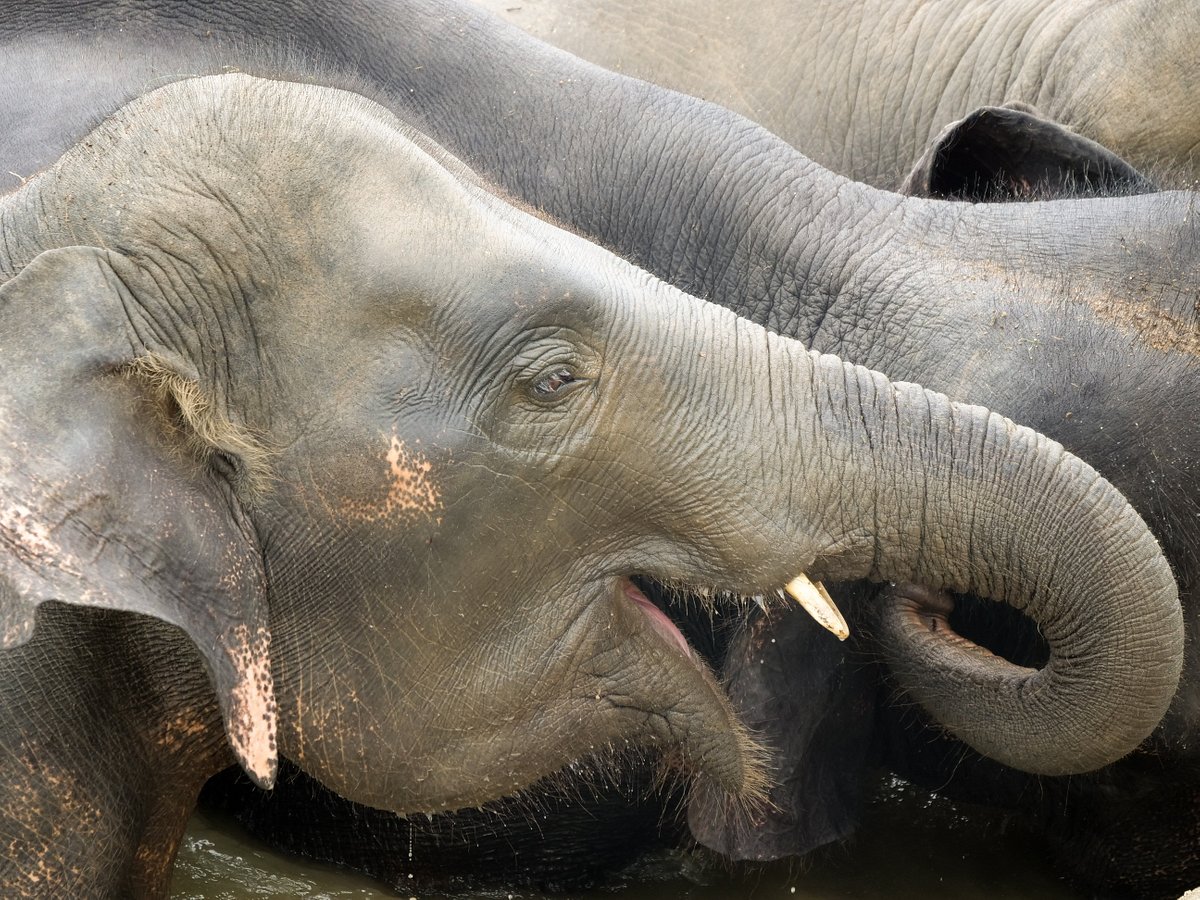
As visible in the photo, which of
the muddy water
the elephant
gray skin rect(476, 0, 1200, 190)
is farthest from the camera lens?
gray skin rect(476, 0, 1200, 190)

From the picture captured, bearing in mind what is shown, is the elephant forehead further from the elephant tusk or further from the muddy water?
the muddy water

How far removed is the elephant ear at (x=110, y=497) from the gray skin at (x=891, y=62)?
2.73 m

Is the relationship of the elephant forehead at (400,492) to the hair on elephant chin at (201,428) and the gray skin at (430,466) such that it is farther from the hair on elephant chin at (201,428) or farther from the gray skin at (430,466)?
the hair on elephant chin at (201,428)

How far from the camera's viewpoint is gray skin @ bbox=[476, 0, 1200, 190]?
4.41 metres

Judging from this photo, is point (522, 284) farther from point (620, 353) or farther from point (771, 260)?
point (771, 260)

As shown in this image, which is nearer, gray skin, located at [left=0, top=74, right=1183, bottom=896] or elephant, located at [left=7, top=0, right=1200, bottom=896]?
gray skin, located at [left=0, top=74, right=1183, bottom=896]

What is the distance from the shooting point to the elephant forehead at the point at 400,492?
2.48 m

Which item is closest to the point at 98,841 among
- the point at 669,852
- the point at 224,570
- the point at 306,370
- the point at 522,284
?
the point at 224,570

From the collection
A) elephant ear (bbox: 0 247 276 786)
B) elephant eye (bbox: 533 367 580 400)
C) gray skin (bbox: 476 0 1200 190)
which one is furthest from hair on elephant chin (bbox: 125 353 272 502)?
gray skin (bbox: 476 0 1200 190)

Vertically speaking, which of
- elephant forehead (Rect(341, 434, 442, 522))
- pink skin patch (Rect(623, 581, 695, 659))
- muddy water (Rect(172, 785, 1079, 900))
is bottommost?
muddy water (Rect(172, 785, 1079, 900))

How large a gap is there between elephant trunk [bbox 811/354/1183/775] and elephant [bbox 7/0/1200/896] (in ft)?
1.24

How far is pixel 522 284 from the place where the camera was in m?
2.50

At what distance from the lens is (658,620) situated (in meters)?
2.67

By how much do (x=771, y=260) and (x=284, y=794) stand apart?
1379 mm
